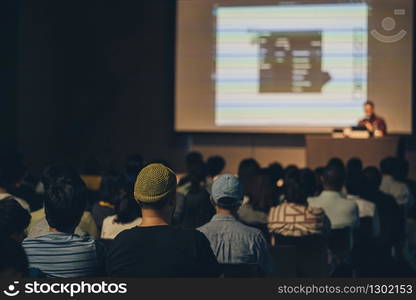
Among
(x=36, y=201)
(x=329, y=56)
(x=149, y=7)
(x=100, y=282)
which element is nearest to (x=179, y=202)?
(x=36, y=201)

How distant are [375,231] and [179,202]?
4.03 feet

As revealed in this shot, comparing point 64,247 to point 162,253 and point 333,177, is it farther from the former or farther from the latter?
point 333,177

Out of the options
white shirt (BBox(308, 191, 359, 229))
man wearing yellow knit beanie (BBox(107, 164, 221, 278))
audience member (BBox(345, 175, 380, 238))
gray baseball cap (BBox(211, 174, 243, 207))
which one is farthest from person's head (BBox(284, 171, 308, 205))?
man wearing yellow knit beanie (BBox(107, 164, 221, 278))

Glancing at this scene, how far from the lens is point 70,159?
993cm

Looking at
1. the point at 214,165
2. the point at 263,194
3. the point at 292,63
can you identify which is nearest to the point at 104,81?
the point at 292,63

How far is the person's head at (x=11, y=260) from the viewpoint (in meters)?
1.75

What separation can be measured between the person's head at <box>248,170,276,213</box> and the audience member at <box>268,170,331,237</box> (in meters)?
0.15

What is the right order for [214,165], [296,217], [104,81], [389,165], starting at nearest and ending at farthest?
[296,217] < [389,165] < [214,165] < [104,81]

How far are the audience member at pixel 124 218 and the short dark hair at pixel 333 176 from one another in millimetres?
1363

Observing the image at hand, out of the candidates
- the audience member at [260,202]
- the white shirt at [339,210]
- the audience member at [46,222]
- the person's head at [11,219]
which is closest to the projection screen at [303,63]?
the white shirt at [339,210]

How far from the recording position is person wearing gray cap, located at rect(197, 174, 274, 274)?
2.80 metres

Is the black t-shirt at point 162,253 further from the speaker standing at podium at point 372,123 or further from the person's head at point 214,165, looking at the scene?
the speaker standing at podium at point 372,123

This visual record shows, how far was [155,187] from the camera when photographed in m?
2.24

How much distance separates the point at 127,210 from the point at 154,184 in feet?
3.61
